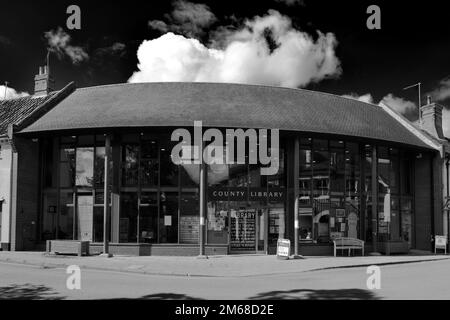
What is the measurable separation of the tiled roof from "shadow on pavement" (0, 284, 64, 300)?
14.7m

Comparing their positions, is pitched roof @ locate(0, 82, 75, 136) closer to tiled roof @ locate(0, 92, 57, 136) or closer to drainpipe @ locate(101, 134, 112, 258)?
tiled roof @ locate(0, 92, 57, 136)

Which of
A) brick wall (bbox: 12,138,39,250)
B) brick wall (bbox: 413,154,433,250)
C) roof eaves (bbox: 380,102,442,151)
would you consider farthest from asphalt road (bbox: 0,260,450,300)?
roof eaves (bbox: 380,102,442,151)

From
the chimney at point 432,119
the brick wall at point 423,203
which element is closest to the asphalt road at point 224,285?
the brick wall at point 423,203

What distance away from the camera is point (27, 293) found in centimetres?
1211

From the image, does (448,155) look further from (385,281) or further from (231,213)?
(385,281)

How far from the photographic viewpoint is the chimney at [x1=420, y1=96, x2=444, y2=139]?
32750 mm

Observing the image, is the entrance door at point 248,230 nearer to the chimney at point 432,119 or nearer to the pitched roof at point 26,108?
the pitched roof at point 26,108

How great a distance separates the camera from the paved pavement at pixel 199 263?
17.7 metres

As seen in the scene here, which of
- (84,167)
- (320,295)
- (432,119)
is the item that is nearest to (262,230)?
(84,167)

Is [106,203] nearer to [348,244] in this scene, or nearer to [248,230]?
[248,230]

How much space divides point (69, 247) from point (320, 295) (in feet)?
46.9

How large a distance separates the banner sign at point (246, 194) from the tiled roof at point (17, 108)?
10742 millimetres

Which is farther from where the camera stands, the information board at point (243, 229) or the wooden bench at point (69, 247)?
the information board at point (243, 229)

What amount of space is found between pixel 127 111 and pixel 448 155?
65.5ft
